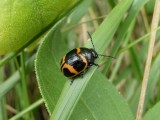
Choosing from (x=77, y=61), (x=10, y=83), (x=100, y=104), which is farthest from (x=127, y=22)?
(x=10, y=83)

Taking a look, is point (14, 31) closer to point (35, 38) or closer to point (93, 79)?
point (35, 38)

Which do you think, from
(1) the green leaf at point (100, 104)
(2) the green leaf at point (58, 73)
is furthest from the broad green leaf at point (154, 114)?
(2) the green leaf at point (58, 73)

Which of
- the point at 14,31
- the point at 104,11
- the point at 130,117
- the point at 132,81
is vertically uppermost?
the point at 14,31

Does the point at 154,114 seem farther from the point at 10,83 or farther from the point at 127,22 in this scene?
the point at 10,83

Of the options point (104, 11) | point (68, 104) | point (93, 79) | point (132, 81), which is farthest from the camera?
point (104, 11)

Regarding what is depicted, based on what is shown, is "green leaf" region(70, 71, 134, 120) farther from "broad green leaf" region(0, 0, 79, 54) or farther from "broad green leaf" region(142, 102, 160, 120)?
"broad green leaf" region(0, 0, 79, 54)

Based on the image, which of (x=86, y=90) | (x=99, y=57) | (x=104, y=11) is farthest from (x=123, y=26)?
(x=104, y=11)
